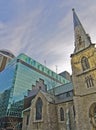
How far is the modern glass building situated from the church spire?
88.6 ft

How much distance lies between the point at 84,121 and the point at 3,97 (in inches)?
1409

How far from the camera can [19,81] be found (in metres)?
49.5

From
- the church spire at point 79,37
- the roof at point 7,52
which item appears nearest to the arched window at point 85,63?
the church spire at point 79,37

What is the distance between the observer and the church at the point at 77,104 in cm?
2206

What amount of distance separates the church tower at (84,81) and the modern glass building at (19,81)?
2645cm

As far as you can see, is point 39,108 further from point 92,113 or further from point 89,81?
point 89,81

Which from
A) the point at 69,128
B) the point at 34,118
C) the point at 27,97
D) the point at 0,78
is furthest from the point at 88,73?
the point at 0,78

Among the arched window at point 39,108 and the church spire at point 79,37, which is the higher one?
the church spire at point 79,37

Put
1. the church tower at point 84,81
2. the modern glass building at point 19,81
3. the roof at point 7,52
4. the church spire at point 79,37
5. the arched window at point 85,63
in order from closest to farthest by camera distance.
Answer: the church tower at point 84,81, the arched window at point 85,63, the church spire at point 79,37, the modern glass building at point 19,81, the roof at point 7,52

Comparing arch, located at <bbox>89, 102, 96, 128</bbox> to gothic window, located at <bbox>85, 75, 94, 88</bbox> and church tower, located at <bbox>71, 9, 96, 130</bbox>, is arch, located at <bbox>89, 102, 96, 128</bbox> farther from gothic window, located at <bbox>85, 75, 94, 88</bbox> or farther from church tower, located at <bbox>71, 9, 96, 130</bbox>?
gothic window, located at <bbox>85, 75, 94, 88</bbox>

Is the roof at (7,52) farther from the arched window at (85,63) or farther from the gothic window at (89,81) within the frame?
the gothic window at (89,81)

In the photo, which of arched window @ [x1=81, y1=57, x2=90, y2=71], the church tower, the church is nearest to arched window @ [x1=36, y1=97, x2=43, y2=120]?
the church

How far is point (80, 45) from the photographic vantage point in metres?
30.1

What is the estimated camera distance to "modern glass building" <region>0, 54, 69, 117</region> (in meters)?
44.6
